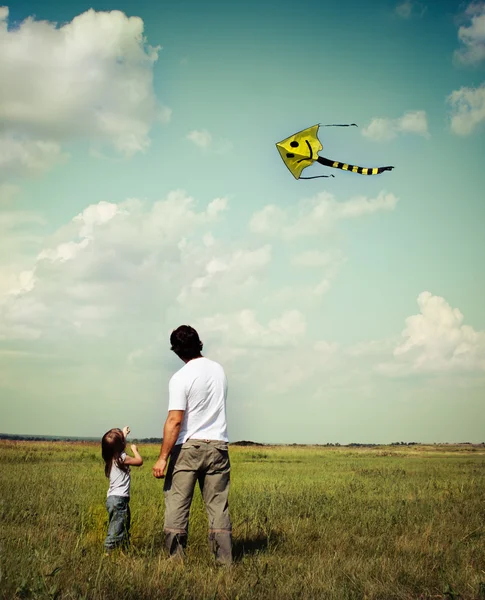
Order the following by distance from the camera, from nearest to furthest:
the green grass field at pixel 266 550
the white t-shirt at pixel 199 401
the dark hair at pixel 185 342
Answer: the green grass field at pixel 266 550
the white t-shirt at pixel 199 401
the dark hair at pixel 185 342

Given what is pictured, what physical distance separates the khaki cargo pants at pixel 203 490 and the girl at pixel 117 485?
0.65 m

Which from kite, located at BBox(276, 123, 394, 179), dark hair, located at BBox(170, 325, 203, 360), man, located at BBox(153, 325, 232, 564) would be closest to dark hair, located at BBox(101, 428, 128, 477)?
man, located at BBox(153, 325, 232, 564)

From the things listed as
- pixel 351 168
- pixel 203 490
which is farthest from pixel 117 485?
pixel 351 168

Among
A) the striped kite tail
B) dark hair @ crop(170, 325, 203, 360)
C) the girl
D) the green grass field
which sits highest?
the striped kite tail

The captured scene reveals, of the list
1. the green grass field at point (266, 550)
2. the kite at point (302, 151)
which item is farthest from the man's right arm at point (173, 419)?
the kite at point (302, 151)

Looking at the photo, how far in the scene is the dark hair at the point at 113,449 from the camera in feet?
21.4

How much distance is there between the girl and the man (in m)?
0.66

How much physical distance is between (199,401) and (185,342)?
24.5 inches

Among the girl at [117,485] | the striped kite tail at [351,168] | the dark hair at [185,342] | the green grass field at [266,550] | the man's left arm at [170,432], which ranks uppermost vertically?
the striped kite tail at [351,168]

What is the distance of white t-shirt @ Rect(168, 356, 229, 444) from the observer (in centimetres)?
607

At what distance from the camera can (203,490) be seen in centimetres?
618

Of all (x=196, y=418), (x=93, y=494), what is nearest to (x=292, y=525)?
(x=196, y=418)

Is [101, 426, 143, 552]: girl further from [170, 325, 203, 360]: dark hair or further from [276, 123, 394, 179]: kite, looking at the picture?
[276, 123, 394, 179]: kite

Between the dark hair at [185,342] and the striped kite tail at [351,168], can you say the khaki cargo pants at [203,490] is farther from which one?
the striped kite tail at [351,168]
